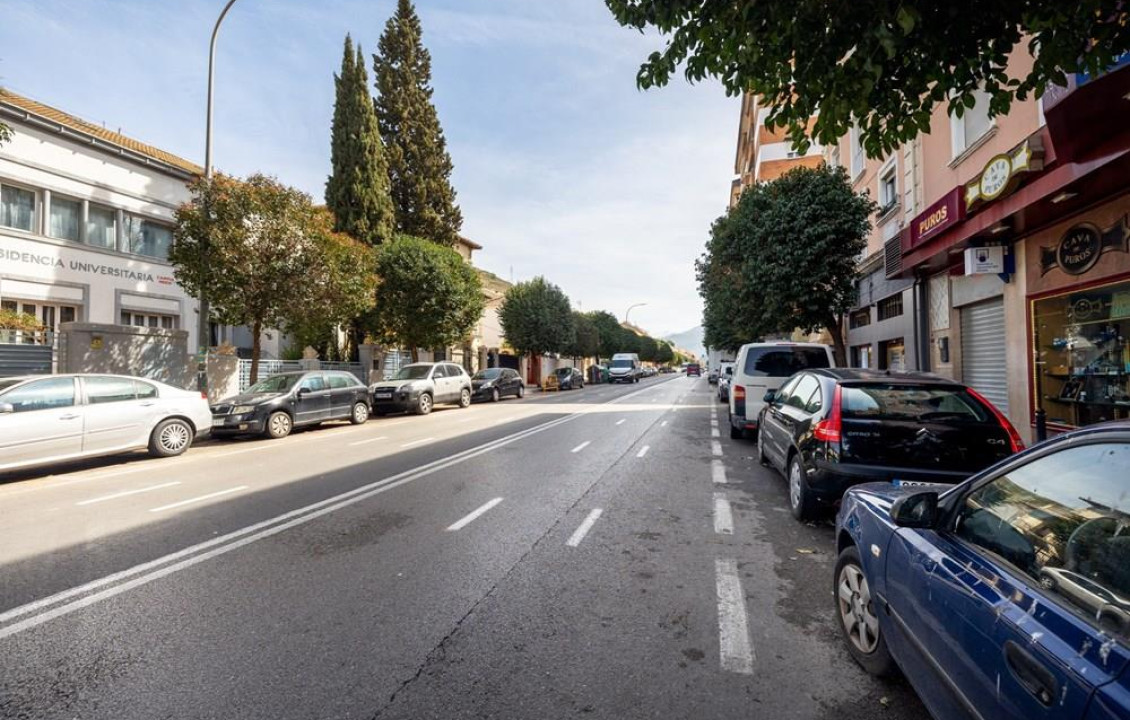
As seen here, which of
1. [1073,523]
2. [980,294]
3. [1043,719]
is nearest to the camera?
[1043,719]

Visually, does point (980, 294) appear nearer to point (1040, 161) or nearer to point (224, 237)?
point (1040, 161)

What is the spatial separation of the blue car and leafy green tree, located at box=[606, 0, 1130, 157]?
278 centimetres

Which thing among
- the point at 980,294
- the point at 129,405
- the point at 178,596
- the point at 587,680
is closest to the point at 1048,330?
the point at 980,294

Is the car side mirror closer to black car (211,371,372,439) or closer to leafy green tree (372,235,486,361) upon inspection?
black car (211,371,372,439)

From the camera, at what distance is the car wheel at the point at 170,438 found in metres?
9.88

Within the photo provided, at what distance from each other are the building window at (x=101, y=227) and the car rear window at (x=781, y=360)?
20.4 meters

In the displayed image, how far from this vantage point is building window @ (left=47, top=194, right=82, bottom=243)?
17.3 m

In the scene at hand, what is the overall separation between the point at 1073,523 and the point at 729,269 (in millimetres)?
18581

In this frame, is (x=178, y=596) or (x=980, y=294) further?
(x=980, y=294)

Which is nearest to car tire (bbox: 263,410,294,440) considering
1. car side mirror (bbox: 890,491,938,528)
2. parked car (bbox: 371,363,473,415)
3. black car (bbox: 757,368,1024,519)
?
parked car (bbox: 371,363,473,415)

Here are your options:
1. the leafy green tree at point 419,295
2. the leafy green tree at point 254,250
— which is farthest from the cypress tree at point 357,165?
the leafy green tree at point 254,250

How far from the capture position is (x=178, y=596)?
152 inches

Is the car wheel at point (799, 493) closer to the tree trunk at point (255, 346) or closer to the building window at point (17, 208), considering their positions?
the tree trunk at point (255, 346)

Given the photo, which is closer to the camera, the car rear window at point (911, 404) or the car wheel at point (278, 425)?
the car rear window at point (911, 404)
